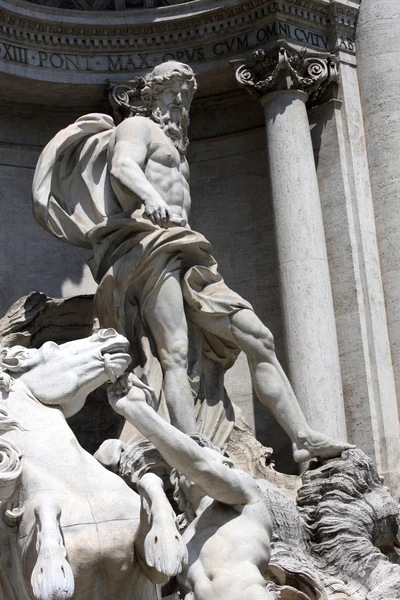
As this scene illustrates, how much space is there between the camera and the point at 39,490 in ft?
18.6

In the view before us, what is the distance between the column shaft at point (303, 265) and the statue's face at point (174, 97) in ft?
5.21

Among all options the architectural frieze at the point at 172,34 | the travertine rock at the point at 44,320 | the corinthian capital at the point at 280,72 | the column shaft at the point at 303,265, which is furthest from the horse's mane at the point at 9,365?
the architectural frieze at the point at 172,34

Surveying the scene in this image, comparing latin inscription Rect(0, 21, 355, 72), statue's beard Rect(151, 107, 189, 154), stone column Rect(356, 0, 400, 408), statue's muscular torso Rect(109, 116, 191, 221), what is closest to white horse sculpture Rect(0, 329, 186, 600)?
statue's muscular torso Rect(109, 116, 191, 221)

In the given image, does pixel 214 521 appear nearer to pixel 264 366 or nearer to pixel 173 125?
pixel 264 366

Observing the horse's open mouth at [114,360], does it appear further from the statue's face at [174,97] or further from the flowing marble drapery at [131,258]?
the statue's face at [174,97]

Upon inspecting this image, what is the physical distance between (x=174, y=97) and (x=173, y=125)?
203 mm

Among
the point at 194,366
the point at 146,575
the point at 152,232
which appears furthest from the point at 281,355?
the point at 146,575

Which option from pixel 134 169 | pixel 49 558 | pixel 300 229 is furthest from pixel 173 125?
pixel 49 558

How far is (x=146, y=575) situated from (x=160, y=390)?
12.8 ft

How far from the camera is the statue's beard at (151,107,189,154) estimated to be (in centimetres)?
1016

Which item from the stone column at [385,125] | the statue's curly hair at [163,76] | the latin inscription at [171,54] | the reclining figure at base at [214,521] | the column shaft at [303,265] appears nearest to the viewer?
the reclining figure at base at [214,521]

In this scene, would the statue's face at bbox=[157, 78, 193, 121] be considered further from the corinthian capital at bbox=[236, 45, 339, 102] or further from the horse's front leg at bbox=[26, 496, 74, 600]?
the horse's front leg at bbox=[26, 496, 74, 600]

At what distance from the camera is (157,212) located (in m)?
9.12

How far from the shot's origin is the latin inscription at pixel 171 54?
1195 centimetres
